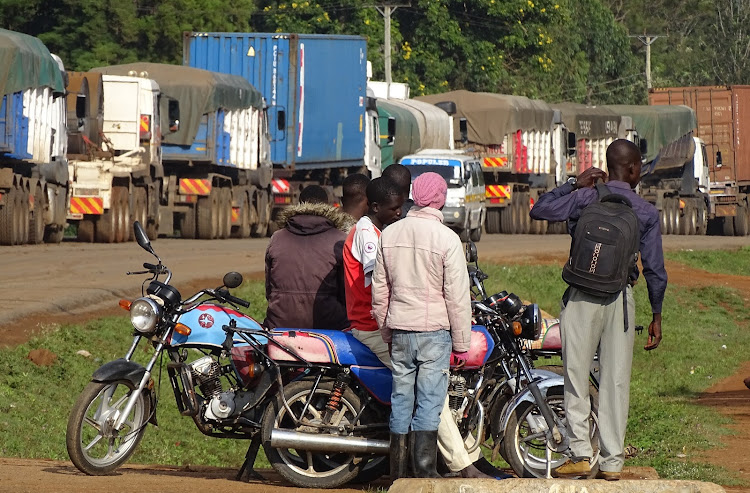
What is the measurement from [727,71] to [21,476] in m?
65.5

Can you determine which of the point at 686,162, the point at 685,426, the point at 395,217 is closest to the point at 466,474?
the point at 395,217

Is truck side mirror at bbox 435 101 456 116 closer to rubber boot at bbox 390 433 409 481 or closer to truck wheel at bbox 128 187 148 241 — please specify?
truck wheel at bbox 128 187 148 241

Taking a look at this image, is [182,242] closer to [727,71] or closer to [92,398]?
[92,398]

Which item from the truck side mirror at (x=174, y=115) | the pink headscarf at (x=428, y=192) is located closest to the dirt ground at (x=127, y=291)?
the pink headscarf at (x=428, y=192)

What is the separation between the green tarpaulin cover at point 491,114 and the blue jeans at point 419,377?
103ft

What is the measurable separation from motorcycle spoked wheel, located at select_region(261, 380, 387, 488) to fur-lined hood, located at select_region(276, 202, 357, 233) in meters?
0.94

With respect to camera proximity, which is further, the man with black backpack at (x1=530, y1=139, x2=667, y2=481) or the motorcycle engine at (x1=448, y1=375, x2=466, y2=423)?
the motorcycle engine at (x1=448, y1=375, x2=466, y2=423)

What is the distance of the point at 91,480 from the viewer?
7434 mm

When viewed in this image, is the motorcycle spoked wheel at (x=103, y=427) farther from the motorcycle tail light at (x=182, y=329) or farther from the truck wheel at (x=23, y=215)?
the truck wheel at (x=23, y=215)

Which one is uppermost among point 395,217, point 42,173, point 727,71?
point 727,71

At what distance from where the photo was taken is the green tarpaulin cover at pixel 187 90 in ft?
94.2

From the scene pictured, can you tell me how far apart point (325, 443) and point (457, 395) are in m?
0.74

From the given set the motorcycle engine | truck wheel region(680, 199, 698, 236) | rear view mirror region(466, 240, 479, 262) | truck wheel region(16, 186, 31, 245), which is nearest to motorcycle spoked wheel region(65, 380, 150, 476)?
the motorcycle engine

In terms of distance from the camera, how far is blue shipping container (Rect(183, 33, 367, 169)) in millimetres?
32781
